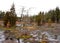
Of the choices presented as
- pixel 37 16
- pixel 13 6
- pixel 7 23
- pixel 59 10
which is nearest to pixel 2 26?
pixel 7 23

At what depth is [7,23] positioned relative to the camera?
16594 millimetres

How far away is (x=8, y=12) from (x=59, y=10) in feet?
39.4

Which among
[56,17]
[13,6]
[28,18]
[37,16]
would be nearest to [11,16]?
[13,6]

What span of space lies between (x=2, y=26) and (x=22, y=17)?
554cm

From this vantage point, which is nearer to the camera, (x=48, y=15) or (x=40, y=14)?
(x=40, y=14)

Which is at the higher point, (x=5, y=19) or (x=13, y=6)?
(x=13, y=6)

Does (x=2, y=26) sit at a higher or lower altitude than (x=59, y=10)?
lower

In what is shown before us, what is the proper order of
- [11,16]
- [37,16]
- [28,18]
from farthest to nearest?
1. [28,18]
2. [37,16]
3. [11,16]

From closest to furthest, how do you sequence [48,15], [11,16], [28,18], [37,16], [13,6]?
[11,16], [13,6], [37,16], [28,18], [48,15]

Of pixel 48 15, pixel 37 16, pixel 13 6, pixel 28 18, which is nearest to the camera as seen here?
pixel 13 6

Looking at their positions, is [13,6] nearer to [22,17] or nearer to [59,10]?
[22,17]

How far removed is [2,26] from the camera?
17062 millimetres

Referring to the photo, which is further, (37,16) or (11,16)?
(37,16)

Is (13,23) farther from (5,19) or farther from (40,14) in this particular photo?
(40,14)
